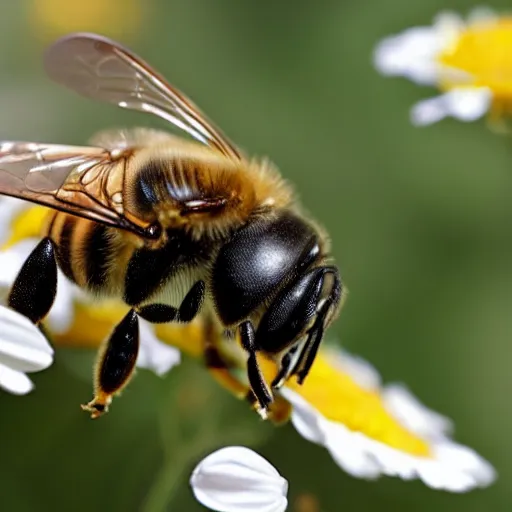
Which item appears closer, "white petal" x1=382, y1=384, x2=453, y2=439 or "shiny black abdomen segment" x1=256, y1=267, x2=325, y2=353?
"shiny black abdomen segment" x1=256, y1=267, x2=325, y2=353

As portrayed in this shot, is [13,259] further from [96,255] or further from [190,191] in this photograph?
[190,191]

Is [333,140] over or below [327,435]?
over

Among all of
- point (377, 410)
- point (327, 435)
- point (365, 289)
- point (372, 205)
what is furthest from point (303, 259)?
point (372, 205)

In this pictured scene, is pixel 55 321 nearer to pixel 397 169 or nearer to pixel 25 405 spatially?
pixel 25 405

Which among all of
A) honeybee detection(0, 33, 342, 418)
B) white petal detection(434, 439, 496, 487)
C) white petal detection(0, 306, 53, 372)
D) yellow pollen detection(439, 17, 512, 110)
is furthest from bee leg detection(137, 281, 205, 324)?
yellow pollen detection(439, 17, 512, 110)

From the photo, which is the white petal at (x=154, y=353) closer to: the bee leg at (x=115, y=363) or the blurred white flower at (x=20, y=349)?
the bee leg at (x=115, y=363)

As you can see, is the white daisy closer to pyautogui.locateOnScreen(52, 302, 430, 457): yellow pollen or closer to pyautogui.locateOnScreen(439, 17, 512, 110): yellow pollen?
pyautogui.locateOnScreen(52, 302, 430, 457): yellow pollen
